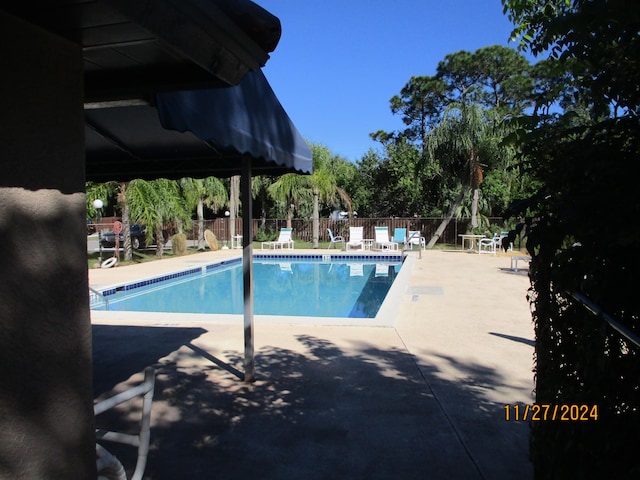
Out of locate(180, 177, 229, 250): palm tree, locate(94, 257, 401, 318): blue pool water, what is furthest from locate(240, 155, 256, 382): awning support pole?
locate(180, 177, 229, 250): palm tree

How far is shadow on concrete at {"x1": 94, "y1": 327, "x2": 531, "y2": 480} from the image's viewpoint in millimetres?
2613

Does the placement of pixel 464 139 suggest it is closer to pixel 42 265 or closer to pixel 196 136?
pixel 196 136

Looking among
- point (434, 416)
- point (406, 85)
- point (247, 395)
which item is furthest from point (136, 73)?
point (406, 85)

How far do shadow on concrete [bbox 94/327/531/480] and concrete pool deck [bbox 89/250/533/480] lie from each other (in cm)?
1

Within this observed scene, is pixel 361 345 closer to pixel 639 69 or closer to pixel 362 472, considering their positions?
pixel 362 472

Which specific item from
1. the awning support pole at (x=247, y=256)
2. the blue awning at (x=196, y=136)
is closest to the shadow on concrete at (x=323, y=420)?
the awning support pole at (x=247, y=256)

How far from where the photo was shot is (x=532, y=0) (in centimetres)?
292

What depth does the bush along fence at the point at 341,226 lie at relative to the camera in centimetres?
2309

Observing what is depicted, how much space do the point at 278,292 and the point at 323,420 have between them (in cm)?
901

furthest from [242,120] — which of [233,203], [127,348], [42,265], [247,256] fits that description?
[233,203]

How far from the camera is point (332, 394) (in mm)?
3703

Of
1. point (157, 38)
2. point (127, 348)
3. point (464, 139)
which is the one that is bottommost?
point (127, 348)
